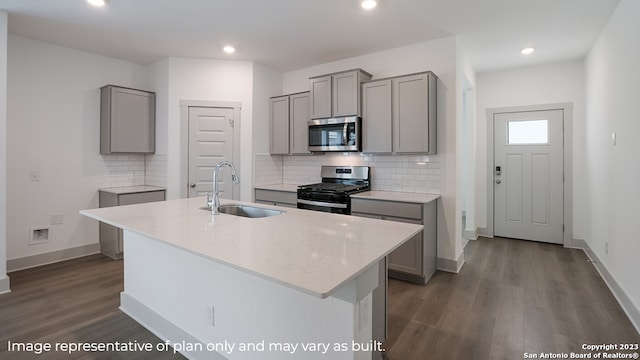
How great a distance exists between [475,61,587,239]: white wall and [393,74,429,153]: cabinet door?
90.5 inches

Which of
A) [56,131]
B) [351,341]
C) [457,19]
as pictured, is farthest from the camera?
[56,131]

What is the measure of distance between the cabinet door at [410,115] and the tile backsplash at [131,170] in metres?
3.13

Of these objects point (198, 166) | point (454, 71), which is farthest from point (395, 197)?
point (198, 166)

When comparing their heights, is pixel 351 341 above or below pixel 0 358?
above

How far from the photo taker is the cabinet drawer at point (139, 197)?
13.1ft

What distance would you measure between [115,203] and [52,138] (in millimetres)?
1093

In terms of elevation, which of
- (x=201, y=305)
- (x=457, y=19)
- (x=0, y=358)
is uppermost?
(x=457, y=19)

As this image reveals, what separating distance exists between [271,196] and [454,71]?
2756mm

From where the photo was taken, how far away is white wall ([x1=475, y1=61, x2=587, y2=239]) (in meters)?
4.52

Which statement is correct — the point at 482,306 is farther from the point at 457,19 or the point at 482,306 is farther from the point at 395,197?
the point at 457,19

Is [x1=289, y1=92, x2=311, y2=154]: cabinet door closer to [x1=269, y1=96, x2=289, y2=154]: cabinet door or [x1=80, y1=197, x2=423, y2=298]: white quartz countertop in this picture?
[x1=269, y1=96, x2=289, y2=154]: cabinet door

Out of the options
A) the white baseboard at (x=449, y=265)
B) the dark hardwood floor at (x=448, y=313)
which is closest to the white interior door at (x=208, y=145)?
the dark hardwood floor at (x=448, y=313)

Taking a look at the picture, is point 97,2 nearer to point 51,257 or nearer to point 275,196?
point 275,196

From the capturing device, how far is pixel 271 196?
4.48m
